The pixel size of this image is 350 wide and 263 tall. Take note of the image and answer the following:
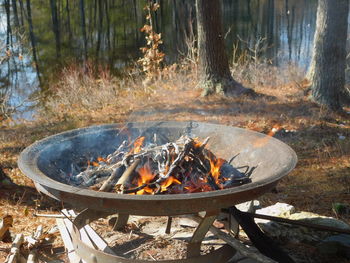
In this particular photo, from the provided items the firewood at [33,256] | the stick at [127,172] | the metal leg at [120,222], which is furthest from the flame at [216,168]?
the firewood at [33,256]

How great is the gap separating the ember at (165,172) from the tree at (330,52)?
4475 millimetres

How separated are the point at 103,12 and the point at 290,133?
23131mm

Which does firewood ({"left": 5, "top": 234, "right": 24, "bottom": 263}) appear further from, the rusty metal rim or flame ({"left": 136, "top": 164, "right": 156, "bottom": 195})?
flame ({"left": 136, "top": 164, "right": 156, "bottom": 195})

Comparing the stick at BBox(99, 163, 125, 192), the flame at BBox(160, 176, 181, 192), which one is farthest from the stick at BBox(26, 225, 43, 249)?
the flame at BBox(160, 176, 181, 192)

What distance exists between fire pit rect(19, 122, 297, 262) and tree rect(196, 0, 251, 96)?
446cm

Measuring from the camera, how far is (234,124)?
6570mm

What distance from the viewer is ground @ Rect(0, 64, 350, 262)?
430 cm

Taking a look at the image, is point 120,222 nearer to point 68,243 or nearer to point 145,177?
point 68,243

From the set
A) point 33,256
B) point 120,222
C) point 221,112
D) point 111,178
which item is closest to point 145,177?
point 111,178

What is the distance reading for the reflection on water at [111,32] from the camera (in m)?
15.5

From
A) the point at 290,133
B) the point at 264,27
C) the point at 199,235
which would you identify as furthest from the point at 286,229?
the point at 264,27

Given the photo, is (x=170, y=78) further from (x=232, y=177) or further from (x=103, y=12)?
(x=103, y=12)

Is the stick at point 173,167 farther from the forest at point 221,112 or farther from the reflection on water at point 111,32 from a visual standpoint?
the reflection on water at point 111,32

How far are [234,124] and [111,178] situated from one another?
4.05 m
